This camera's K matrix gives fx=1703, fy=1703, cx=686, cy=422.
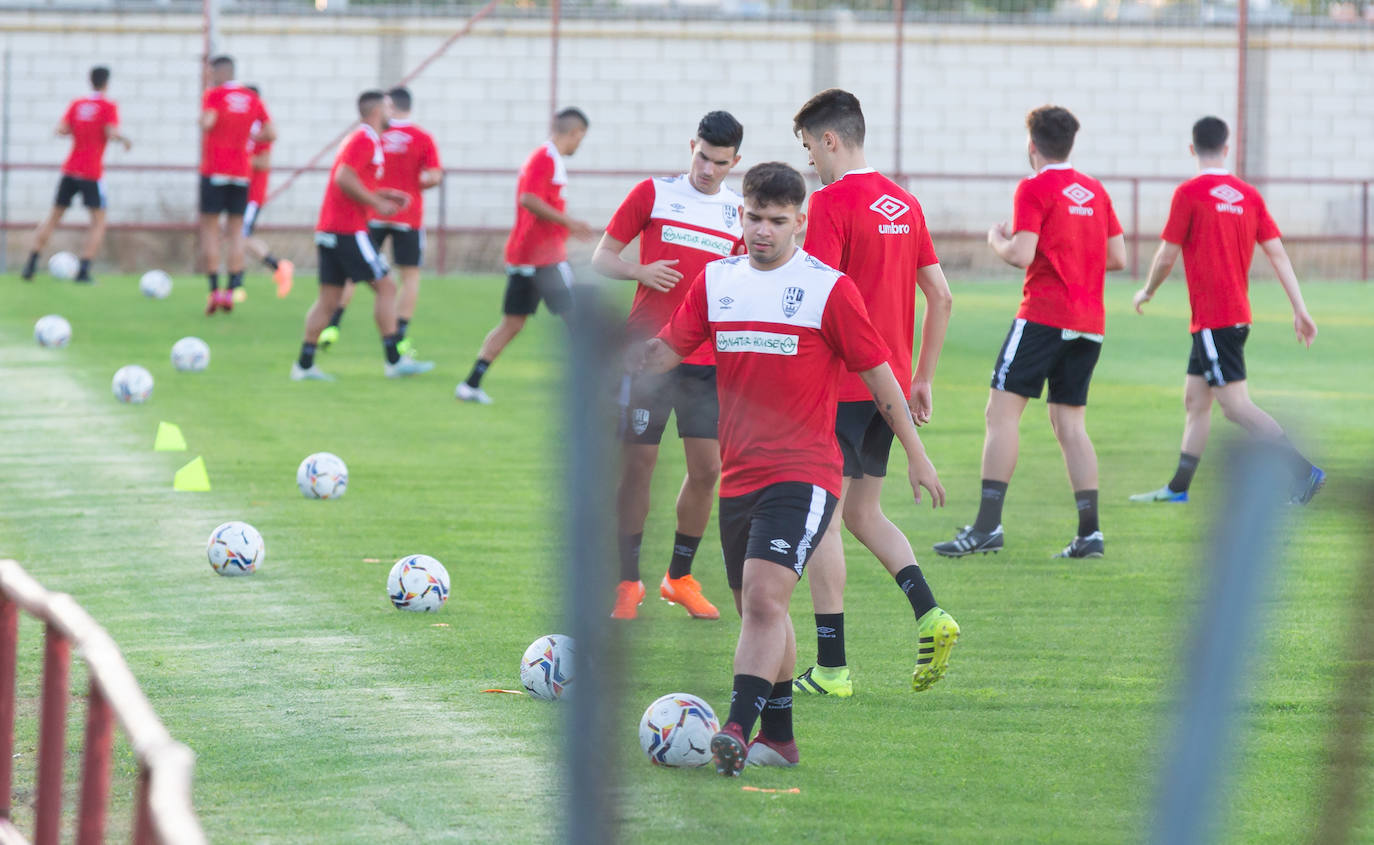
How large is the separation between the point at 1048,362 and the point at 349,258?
684 cm

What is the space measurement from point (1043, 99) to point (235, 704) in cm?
2538

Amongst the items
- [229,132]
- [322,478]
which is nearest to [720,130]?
[322,478]

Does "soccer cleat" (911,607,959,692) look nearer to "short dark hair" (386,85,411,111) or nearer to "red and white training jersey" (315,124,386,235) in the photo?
"red and white training jersey" (315,124,386,235)

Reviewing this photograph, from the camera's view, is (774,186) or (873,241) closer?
(774,186)

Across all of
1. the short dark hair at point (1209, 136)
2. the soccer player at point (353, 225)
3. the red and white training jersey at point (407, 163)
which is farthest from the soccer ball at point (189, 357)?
the short dark hair at point (1209, 136)

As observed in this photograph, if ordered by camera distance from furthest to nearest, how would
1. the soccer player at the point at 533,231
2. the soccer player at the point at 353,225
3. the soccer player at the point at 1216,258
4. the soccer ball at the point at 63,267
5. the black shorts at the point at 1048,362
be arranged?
the soccer ball at the point at 63,267, the soccer player at the point at 353,225, the soccer player at the point at 533,231, the soccer player at the point at 1216,258, the black shorts at the point at 1048,362

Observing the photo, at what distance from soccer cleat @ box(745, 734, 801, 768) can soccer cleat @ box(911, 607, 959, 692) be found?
0.71m

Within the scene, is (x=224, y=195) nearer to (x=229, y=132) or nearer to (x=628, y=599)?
(x=229, y=132)

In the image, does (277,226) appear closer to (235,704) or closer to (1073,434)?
(1073,434)

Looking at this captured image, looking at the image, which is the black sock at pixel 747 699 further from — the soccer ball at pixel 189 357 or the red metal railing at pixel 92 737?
the soccer ball at pixel 189 357

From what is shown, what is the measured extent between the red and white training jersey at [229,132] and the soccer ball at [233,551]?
1102 cm

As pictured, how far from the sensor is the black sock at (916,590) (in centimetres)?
529

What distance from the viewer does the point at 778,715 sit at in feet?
14.9

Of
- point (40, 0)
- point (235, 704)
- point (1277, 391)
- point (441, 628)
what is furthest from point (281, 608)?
point (40, 0)
